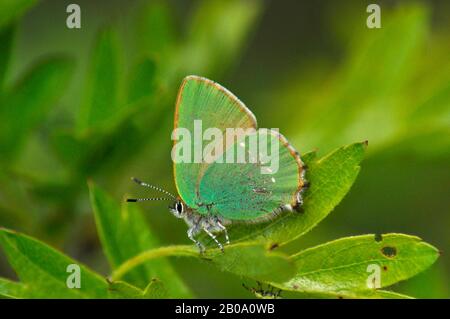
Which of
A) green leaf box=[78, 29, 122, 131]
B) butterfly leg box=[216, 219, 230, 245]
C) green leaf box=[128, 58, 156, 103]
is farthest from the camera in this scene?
green leaf box=[78, 29, 122, 131]

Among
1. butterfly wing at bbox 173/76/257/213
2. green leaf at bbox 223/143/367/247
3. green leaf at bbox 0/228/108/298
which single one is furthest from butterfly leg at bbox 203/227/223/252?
green leaf at bbox 0/228/108/298

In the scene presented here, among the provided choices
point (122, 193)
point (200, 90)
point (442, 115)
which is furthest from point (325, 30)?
point (200, 90)

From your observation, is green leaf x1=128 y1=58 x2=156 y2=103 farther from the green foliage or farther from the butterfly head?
the green foliage

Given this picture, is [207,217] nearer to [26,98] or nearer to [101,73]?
[101,73]

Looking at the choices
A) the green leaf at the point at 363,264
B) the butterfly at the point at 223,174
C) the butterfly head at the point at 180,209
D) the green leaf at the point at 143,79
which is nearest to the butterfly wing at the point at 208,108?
the butterfly at the point at 223,174

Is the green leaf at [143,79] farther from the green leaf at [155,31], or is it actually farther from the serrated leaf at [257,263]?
the serrated leaf at [257,263]

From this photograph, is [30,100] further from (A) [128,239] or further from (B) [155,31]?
(A) [128,239]

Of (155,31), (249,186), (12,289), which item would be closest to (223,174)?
(249,186)

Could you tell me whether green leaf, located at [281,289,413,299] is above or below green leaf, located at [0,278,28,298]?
below
